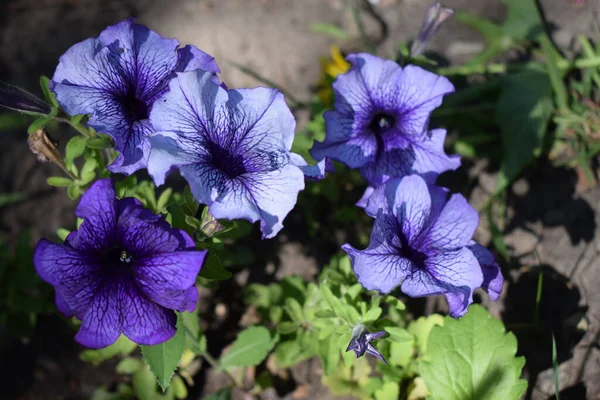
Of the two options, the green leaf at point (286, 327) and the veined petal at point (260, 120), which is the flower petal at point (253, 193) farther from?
the green leaf at point (286, 327)

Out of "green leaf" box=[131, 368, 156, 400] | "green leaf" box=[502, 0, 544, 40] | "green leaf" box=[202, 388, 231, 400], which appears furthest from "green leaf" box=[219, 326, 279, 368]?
"green leaf" box=[502, 0, 544, 40]

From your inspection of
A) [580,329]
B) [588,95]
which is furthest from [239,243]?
[588,95]

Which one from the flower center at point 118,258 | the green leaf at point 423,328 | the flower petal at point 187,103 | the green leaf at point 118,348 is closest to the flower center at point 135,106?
the flower petal at point 187,103

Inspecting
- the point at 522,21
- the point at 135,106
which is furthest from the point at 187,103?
the point at 522,21

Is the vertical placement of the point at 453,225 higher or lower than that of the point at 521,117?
higher

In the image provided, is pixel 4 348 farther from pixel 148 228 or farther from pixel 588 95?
pixel 588 95

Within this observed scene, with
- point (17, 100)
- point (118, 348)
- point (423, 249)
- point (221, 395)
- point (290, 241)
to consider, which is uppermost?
point (17, 100)

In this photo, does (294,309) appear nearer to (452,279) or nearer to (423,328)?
(423,328)
